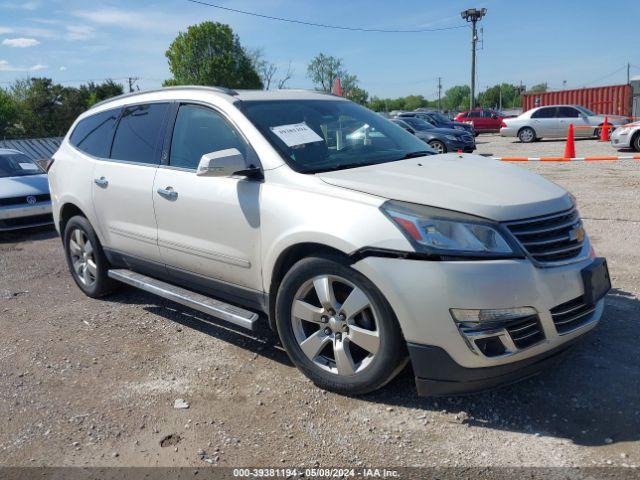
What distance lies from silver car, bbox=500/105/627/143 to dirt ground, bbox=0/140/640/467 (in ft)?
68.0

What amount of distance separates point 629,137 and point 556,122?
7.63m

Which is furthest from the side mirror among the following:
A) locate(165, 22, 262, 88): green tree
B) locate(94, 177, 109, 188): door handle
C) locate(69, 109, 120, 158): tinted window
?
locate(165, 22, 262, 88): green tree

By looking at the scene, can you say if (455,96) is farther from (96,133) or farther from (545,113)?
(96,133)

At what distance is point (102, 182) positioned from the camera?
15.3ft

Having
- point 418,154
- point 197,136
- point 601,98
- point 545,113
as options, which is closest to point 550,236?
point 418,154

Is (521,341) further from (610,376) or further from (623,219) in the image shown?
(623,219)

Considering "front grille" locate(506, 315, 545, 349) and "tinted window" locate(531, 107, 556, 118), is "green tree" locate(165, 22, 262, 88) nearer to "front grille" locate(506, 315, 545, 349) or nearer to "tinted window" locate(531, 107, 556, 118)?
"tinted window" locate(531, 107, 556, 118)

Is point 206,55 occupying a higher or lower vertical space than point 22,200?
higher

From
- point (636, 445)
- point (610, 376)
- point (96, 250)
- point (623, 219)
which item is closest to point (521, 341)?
point (636, 445)

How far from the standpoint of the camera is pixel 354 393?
3.18 m

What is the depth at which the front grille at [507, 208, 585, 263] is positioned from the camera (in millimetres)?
2826

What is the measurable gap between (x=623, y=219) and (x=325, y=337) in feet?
18.4

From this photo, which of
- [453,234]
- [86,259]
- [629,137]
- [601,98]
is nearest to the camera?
[453,234]

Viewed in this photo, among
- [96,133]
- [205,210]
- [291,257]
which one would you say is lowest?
[291,257]
